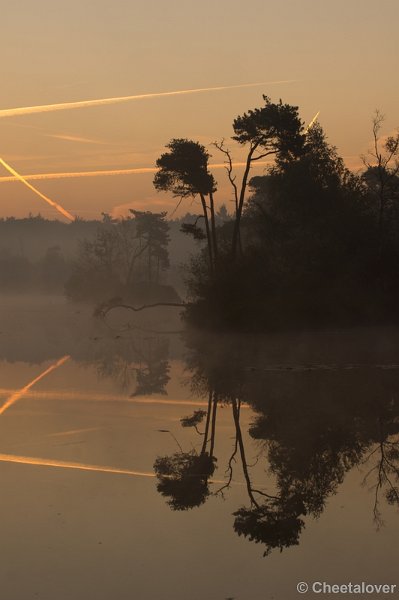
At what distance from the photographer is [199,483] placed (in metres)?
13.4

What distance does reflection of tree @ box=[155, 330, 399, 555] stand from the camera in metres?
11.9

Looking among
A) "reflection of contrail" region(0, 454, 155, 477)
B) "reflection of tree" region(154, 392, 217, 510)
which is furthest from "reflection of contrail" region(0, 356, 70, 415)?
"reflection of tree" region(154, 392, 217, 510)

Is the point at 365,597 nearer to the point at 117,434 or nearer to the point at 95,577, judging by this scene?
the point at 95,577

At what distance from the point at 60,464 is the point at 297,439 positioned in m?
4.66

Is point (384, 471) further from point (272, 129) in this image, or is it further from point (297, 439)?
point (272, 129)

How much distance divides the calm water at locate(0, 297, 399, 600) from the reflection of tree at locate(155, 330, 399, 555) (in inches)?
1.6

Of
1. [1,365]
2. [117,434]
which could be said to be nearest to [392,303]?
[1,365]

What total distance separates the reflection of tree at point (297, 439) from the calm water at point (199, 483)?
0.04 metres

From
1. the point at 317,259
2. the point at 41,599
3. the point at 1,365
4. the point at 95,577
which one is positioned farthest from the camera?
the point at 317,259

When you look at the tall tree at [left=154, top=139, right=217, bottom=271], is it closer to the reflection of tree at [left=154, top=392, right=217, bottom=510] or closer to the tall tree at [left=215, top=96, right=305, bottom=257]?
the tall tree at [left=215, top=96, right=305, bottom=257]

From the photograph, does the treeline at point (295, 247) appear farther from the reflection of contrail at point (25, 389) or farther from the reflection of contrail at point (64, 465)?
the reflection of contrail at point (64, 465)

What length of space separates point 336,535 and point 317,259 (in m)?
41.5

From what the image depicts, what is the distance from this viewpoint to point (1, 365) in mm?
33188

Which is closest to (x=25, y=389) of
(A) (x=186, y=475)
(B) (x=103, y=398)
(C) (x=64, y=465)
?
(B) (x=103, y=398)
